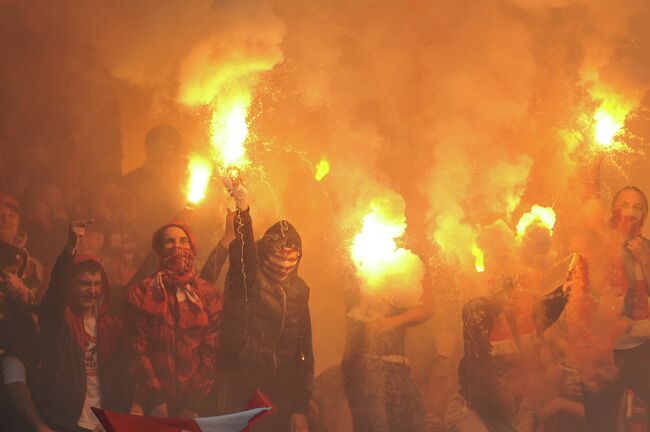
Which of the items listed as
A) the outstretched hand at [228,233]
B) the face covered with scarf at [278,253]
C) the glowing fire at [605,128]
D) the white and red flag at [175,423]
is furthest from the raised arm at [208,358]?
the glowing fire at [605,128]

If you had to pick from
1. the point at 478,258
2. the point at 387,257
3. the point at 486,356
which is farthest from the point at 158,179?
the point at 486,356

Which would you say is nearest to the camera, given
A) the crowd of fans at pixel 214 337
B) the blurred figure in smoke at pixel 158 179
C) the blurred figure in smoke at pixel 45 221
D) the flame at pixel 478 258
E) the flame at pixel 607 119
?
the crowd of fans at pixel 214 337

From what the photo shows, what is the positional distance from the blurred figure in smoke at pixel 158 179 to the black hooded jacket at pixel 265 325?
2.35ft

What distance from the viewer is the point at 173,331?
848 centimetres

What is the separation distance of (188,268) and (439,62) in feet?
11.5

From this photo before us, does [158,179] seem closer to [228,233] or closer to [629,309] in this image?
[228,233]

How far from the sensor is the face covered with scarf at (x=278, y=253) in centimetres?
884

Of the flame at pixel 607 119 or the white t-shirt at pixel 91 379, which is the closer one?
the white t-shirt at pixel 91 379

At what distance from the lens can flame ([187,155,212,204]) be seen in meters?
8.83

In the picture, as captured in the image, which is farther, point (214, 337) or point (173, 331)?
point (214, 337)

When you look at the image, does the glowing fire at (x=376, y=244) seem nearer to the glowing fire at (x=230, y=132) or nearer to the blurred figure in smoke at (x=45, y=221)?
the glowing fire at (x=230, y=132)

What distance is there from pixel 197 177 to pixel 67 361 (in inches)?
87.2

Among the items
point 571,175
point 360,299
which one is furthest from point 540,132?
point 360,299

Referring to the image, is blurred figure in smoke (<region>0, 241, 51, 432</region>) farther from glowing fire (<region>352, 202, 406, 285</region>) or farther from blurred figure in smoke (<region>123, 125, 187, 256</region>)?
glowing fire (<region>352, 202, 406, 285</region>)
